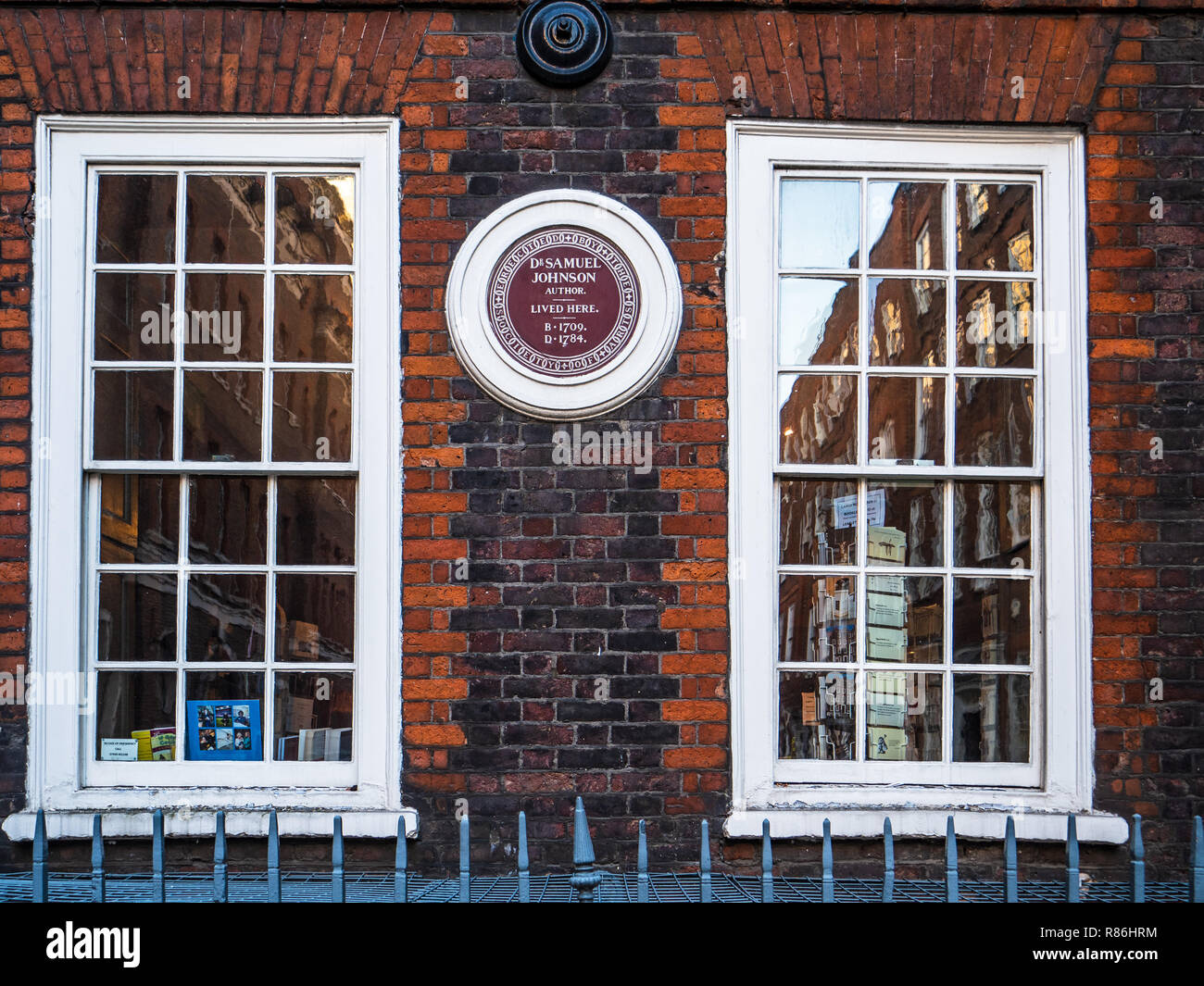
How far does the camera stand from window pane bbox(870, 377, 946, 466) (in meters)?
4.90

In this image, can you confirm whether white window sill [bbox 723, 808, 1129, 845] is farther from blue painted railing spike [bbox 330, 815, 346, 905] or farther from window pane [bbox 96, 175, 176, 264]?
window pane [bbox 96, 175, 176, 264]

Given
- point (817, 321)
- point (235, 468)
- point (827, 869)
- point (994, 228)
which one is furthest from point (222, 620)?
point (994, 228)

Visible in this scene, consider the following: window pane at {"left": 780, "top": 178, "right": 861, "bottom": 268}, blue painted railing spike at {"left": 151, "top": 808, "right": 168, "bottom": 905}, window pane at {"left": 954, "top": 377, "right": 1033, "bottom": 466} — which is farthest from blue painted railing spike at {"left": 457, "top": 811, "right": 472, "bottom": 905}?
window pane at {"left": 780, "top": 178, "right": 861, "bottom": 268}

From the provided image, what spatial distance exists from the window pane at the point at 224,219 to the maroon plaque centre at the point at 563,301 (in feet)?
3.18

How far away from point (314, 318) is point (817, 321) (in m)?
1.98

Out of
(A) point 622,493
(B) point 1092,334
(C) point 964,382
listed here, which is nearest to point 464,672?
(A) point 622,493

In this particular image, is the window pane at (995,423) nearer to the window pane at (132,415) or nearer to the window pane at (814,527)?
the window pane at (814,527)

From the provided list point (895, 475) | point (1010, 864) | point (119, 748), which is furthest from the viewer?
point (895, 475)

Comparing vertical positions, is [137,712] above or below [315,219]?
below

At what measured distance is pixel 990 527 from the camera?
193 inches

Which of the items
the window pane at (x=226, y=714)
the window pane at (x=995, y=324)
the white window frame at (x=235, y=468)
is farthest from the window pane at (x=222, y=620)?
the window pane at (x=995, y=324)

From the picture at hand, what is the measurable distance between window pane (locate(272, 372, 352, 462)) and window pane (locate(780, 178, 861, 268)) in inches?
72.2

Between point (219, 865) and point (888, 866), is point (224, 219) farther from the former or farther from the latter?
point (888, 866)

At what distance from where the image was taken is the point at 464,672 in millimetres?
4715
